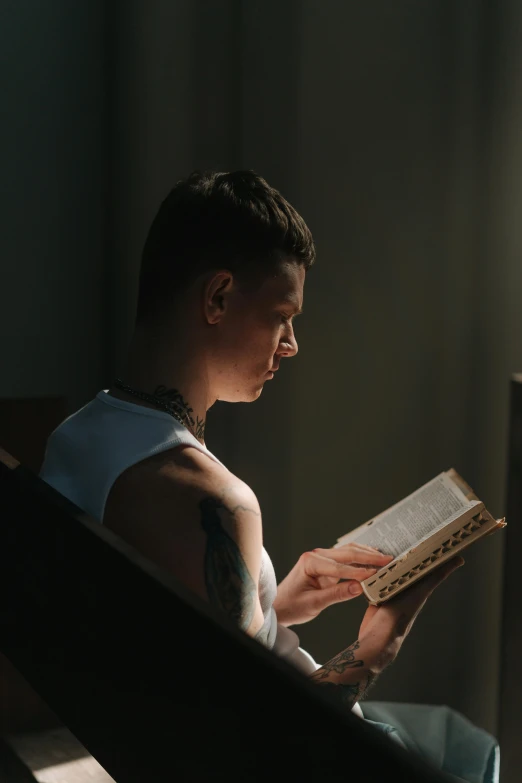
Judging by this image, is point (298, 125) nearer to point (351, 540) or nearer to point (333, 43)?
point (333, 43)

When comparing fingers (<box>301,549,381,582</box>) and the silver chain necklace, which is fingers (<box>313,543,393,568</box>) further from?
the silver chain necklace

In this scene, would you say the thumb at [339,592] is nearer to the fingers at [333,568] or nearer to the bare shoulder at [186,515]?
the fingers at [333,568]

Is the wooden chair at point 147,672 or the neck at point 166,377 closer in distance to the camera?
the wooden chair at point 147,672

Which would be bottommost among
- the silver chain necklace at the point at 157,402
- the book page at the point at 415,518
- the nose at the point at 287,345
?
the book page at the point at 415,518

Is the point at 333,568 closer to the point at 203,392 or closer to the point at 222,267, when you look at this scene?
the point at 203,392

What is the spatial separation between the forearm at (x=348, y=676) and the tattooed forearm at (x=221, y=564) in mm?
201

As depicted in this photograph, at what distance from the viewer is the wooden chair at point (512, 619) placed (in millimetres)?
1672

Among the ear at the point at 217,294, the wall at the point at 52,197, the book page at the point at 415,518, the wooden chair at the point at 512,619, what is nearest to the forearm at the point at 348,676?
the book page at the point at 415,518

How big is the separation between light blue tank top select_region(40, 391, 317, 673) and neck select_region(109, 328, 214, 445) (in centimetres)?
4

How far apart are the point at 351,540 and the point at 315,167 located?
1.21 metres

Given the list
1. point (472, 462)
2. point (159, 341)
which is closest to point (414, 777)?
point (159, 341)

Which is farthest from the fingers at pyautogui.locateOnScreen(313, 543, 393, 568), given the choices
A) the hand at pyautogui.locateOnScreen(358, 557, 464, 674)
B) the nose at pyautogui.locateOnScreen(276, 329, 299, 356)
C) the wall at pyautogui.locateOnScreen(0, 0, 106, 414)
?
the wall at pyautogui.locateOnScreen(0, 0, 106, 414)

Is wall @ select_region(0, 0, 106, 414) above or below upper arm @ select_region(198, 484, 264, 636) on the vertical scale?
above

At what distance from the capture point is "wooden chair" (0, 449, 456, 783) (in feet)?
1.38
